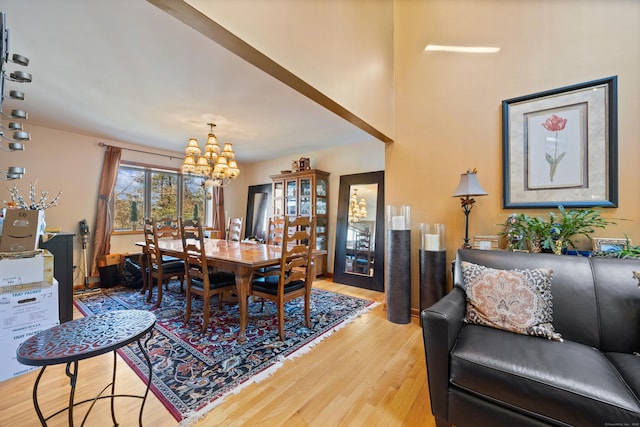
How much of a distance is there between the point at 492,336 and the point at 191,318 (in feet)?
8.90

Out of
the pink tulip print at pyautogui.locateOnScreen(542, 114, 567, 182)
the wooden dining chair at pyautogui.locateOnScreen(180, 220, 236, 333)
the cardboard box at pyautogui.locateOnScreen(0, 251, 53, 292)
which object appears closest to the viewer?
the cardboard box at pyautogui.locateOnScreen(0, 251, 53, 292)

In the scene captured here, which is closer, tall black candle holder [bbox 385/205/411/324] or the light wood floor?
the light wood floor

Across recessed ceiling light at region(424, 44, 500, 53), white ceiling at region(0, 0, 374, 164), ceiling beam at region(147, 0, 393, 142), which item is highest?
recessed ceiling light at region(424, 44, 500, 53)

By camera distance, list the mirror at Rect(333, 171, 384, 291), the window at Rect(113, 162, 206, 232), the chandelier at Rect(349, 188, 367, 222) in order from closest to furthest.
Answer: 1. the mirror at Rect(333, 171, 384, 291)
2. the chandelier at Rect(349, 188, 367, 222)
3. the window at Rect(113, 162, 206, 232)

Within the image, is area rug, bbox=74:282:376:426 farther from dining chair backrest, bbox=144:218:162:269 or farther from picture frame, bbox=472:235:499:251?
picture frame, bbox=472:235:499:251

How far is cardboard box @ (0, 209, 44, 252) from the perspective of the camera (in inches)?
74.7

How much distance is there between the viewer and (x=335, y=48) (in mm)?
2012

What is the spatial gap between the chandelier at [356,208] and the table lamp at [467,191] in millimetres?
1804

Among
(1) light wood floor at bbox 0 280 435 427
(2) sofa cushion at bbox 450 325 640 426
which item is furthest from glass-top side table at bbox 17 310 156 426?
(2) sofa cushion at bbox 450 325 640 426

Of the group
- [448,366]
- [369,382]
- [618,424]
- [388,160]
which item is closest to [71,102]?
[388,160]

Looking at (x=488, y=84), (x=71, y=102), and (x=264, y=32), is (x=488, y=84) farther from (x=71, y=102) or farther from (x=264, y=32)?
(x=71, y=102)

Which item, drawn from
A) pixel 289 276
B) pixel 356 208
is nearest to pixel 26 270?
pixel 289 276

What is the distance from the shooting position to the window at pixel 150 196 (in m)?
4.34

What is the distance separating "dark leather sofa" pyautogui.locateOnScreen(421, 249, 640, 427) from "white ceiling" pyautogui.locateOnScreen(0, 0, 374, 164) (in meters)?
2.44
